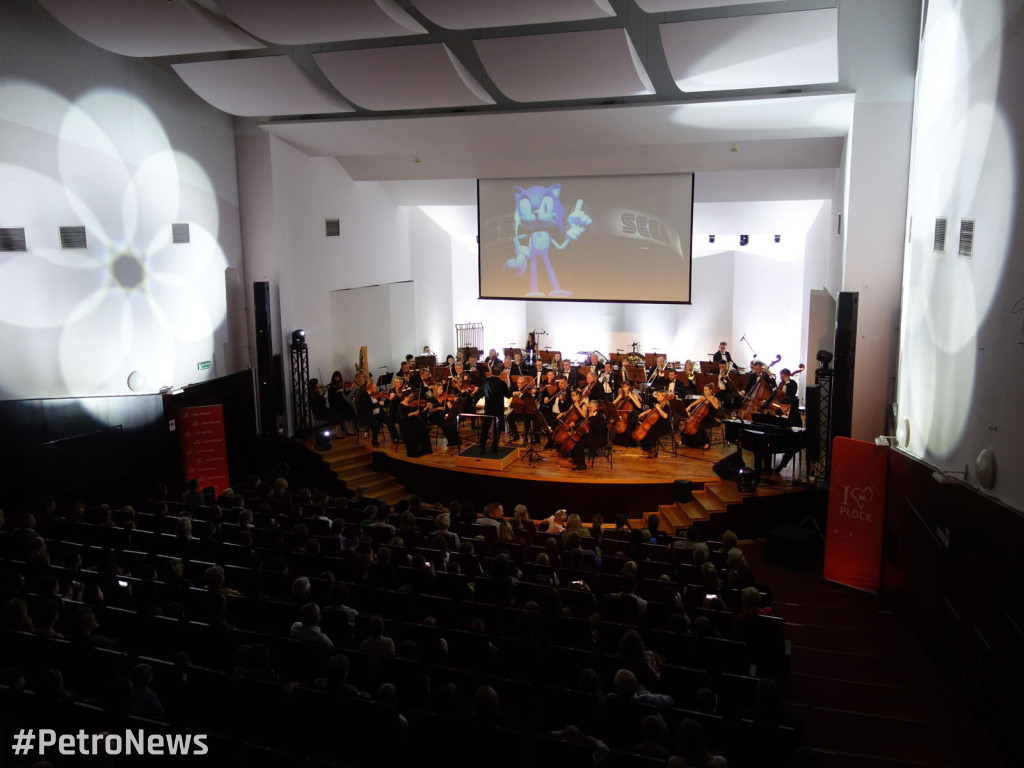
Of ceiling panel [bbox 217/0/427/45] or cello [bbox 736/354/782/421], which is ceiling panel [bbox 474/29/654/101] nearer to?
ceiling panel [bbox 217/0/427/45]

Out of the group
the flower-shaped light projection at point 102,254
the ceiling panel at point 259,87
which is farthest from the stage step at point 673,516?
the ceiling panel at point 259,87

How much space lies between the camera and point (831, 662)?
5.95 metres

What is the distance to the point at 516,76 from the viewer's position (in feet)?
31.1

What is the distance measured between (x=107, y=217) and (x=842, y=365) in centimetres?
946

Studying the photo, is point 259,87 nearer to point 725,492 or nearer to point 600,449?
point 600,449

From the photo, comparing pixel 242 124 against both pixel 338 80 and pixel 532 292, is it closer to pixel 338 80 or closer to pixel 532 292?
pixel 338 80

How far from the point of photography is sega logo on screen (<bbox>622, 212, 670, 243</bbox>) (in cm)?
1280

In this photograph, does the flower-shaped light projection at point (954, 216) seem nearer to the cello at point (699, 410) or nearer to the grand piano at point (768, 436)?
the grand piano at point (768, 436)

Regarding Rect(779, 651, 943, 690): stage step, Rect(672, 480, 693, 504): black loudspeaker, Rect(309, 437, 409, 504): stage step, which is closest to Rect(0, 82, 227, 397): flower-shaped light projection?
Rect(309, 437, 409, 504): stage step

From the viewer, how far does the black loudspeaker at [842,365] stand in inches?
328

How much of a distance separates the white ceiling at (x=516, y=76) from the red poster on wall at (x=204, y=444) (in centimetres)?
455

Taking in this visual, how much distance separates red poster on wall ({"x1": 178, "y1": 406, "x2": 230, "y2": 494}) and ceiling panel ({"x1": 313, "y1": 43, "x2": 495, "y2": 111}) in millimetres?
5127

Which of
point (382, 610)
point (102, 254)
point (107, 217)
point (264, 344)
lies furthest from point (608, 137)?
point (382, 610)

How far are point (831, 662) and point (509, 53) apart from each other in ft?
25.6
